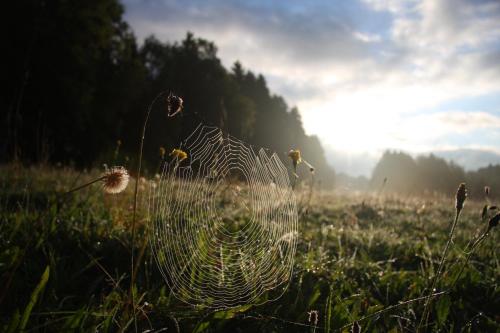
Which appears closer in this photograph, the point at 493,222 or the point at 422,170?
the point at 493,222

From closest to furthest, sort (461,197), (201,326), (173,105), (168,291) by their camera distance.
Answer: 1. (173,105)
2. (461,197)
3. (201,326)
4. (168,291)

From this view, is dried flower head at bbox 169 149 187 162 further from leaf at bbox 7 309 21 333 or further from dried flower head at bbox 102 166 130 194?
leaf at bbox 7 309 21 333

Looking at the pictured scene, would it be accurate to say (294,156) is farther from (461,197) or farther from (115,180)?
(115,180)

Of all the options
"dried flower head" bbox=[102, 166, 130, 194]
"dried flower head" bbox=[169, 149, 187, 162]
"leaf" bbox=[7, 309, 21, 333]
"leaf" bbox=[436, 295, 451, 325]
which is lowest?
"leaf" bbox=[436, 295, 451, 325]

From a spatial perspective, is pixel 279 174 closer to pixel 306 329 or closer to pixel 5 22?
pixel 306 329

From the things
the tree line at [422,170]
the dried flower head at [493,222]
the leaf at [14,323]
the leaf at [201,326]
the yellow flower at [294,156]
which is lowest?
the leaf at [201,326]

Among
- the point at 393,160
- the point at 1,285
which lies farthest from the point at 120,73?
the point at 393,160

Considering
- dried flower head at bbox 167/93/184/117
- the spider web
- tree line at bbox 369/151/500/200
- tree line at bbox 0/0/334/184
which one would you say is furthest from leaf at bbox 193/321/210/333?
tree line at bbox 369/151/500/200

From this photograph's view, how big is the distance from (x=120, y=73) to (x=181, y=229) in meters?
21.4

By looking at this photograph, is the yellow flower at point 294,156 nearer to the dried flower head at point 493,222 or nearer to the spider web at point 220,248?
the spider web at point 220,248

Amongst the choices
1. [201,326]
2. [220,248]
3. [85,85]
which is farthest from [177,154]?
[85,85]

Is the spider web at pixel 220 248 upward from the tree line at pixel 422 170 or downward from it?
downward

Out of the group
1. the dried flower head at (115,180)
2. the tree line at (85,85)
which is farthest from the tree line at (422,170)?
the dried flower head at (115,180)

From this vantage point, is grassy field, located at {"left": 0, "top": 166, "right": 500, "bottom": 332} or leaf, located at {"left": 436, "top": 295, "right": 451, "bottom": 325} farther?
leaf, located at {"left": 436, "top": 295, "right": 451, "bottom": 325}
